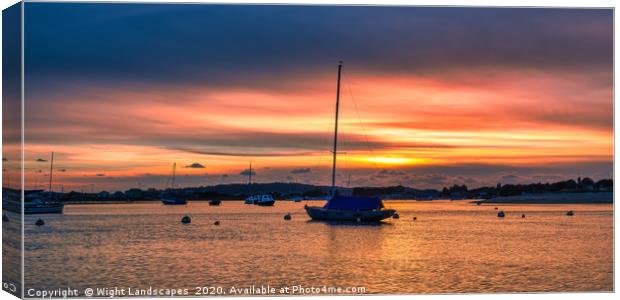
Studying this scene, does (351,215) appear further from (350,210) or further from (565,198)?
(565,198)

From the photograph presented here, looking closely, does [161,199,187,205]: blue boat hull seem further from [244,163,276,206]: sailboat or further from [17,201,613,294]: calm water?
[17,201,613,294]: calm water

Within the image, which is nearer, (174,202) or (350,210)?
(350,210)

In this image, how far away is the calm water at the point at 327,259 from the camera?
22.0 metres

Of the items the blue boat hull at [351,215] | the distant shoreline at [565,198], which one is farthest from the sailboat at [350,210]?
the distant shoreline at [565,198]

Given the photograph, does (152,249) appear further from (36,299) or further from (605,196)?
(605,196)

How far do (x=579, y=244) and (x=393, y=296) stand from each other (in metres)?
24.0

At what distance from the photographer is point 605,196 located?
106 meters

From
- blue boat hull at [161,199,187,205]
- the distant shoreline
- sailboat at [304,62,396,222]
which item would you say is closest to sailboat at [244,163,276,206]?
blue boat hull at [161,199,187,205]

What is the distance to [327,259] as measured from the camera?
2869cm

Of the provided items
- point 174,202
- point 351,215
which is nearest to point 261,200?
point 174,202

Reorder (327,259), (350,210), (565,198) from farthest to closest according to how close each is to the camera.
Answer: (565,198), (350,210), (327,259)

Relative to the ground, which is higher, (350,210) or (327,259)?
(350,210)

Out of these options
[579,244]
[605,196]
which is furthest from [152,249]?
[605,196]

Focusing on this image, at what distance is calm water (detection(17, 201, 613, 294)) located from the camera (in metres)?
22.0
